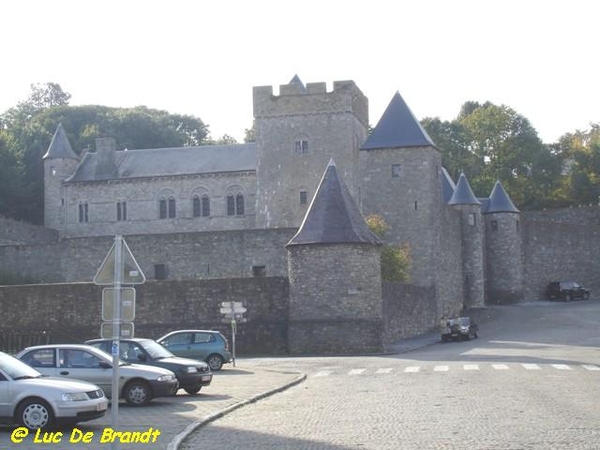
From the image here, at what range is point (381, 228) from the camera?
5675 centimetres

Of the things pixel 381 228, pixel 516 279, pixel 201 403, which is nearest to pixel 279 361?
pixel 201 403

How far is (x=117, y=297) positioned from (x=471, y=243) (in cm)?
5351

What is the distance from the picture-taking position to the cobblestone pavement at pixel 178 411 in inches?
631

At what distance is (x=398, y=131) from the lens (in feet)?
200

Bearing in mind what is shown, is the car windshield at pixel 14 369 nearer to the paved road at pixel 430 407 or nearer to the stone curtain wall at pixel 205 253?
the paved road at pixel 430 407

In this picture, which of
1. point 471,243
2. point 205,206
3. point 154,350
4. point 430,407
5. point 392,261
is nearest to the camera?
point 430,407

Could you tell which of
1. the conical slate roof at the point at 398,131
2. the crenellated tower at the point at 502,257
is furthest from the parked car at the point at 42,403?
Result: the crenellated tower at the point at 502,257

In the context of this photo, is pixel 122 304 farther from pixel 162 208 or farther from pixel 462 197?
pixel 162 208

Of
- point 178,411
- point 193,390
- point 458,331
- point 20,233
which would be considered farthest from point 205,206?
point 178,411

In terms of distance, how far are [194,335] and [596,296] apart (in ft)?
153

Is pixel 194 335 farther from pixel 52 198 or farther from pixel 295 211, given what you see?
pixel 52 198

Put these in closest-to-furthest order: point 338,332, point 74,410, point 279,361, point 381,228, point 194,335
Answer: point 74,410 < point 194,335 < point 279,361 < point 338,332 < point 381,228

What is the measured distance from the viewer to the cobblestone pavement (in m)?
16.0

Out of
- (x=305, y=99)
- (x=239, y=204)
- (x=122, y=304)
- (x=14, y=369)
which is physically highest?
(x=305, y=99)
